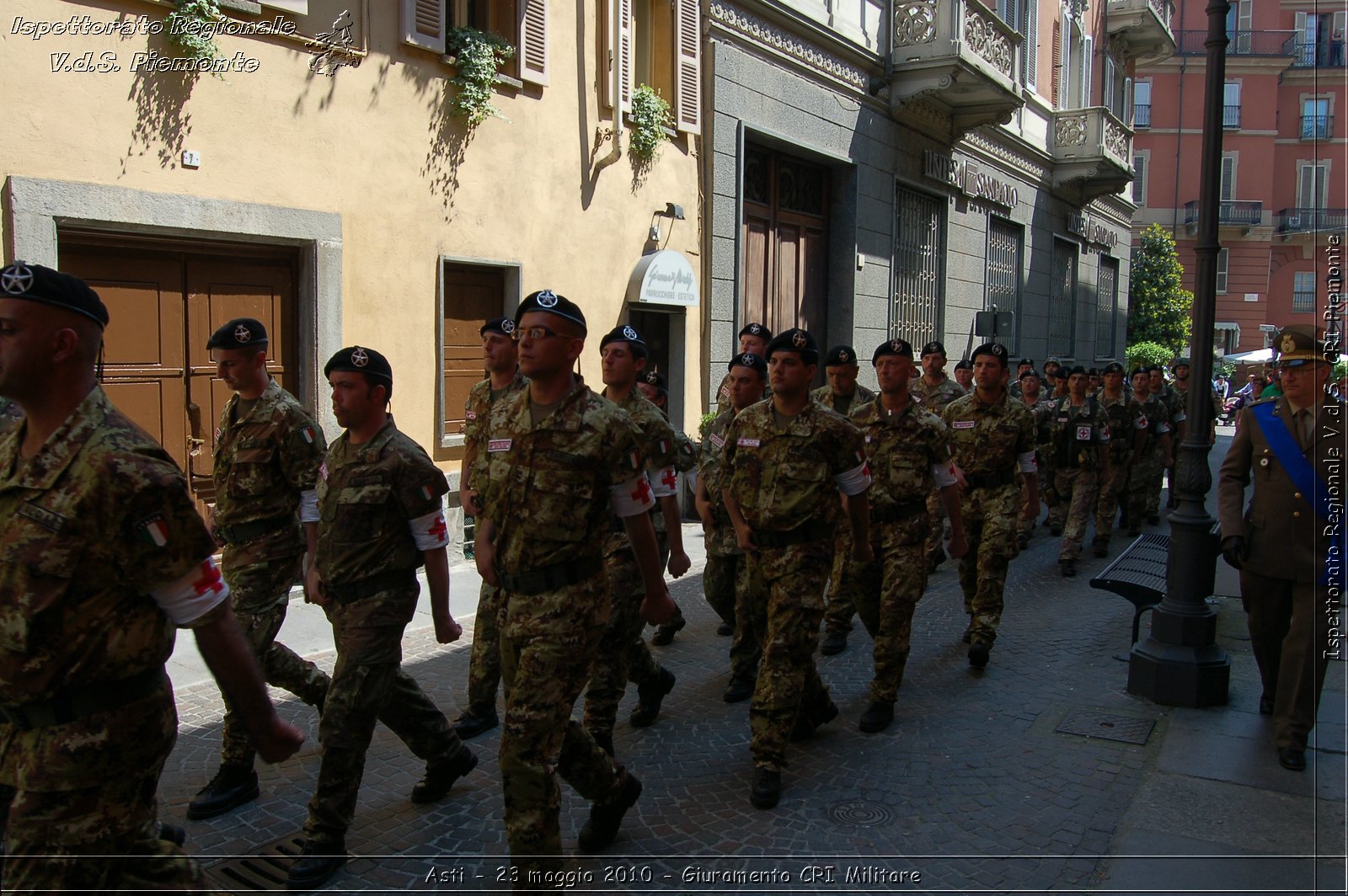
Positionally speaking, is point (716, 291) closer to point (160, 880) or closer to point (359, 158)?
point (359, 158)

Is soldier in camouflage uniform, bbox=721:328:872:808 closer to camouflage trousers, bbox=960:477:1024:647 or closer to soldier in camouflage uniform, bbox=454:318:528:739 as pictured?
soldier in camouflage uniform, bbox=454:318:528:739

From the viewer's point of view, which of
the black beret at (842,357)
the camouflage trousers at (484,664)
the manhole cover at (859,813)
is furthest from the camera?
the black beret at (842,357)

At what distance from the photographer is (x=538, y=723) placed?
3520mm

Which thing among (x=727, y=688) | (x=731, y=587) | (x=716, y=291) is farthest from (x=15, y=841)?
(x=716, y=291)

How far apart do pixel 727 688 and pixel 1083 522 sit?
6099 mm

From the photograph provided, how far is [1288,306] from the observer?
42781mm

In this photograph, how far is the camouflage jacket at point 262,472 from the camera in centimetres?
465

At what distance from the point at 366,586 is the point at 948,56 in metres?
14.7

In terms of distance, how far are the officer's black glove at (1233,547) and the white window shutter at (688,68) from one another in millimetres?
8505

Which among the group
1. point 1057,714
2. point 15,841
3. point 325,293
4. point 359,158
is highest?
point 359,158

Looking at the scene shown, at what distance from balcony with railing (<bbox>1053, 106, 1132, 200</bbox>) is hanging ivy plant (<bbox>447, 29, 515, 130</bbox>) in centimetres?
1881

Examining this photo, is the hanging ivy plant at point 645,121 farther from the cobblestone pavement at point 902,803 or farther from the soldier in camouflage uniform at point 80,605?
the soldier in camouflage uniform at point 80,605

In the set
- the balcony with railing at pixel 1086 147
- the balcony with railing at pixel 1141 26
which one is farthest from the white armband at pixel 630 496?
the balcony with railing at pixel 1141 26

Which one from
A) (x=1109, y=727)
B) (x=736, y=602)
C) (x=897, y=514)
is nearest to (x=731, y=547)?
(x=736, y=602)
